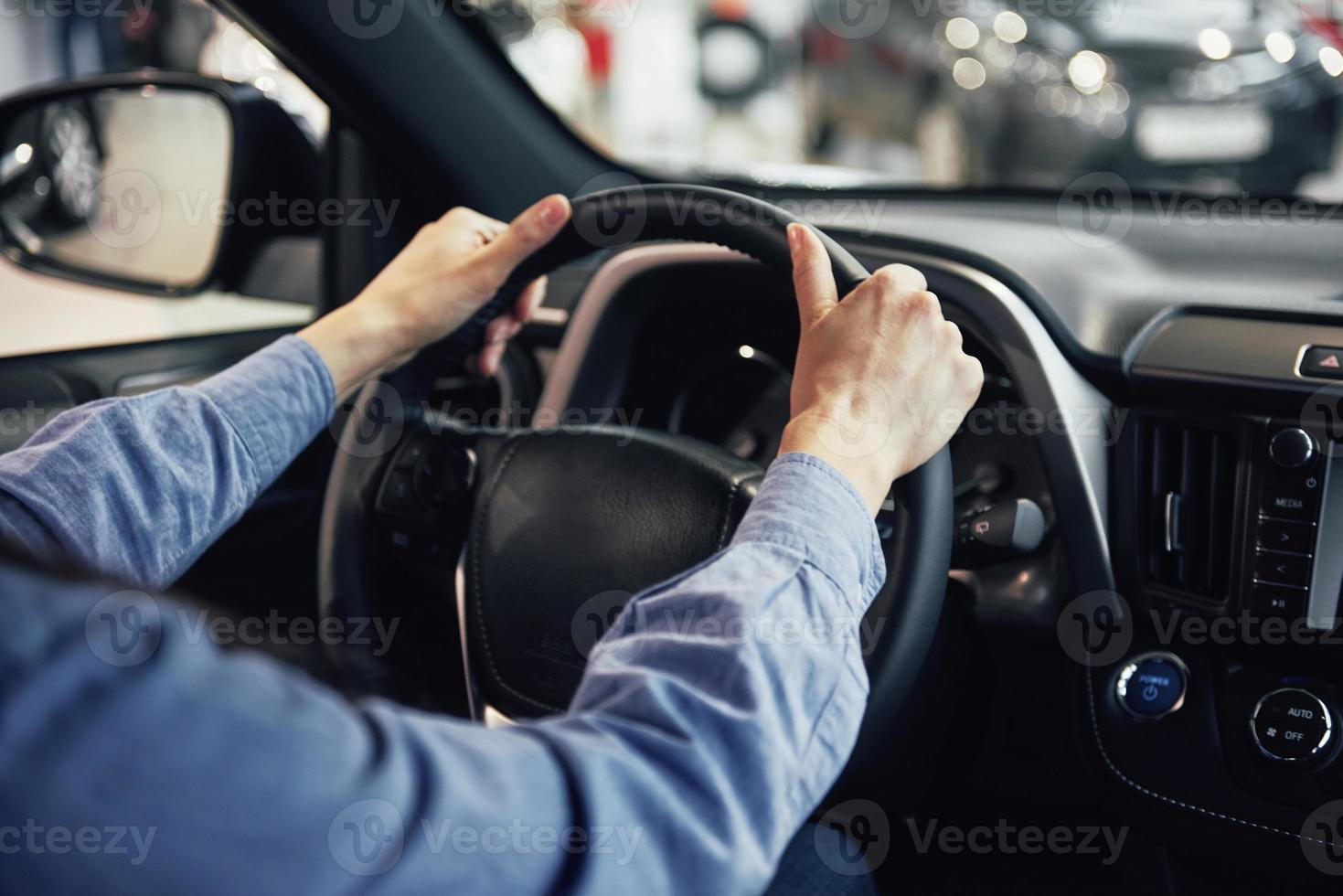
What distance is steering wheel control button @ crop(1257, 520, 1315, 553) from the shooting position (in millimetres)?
1094

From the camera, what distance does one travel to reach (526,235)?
1.09 meters

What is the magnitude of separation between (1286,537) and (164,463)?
101cm

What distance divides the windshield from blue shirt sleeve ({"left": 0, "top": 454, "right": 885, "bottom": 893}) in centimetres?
112

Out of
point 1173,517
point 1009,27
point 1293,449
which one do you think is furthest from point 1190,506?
point 1009,27

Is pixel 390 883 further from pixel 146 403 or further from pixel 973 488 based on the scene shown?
pixel 973 488

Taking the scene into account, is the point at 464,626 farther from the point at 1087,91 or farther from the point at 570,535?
the point at 1087,91

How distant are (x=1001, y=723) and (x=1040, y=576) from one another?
0.71 feet

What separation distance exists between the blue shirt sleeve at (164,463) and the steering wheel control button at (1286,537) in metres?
0.90

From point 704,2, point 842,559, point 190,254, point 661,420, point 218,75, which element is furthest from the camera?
point 704,2

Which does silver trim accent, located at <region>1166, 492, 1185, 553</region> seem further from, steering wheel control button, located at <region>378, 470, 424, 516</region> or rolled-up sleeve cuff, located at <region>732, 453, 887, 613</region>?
steering wheel control button, located at <region>378, 470, 424, 516</region>

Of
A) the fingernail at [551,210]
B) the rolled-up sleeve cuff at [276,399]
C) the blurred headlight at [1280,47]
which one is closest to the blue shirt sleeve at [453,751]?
the fingernail at [551,210]

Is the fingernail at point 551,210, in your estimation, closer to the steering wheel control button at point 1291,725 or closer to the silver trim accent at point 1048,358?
the silver trim accent at point 1048,358

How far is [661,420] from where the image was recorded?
1.47m

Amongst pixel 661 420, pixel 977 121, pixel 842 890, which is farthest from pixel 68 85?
pixel 977 121
